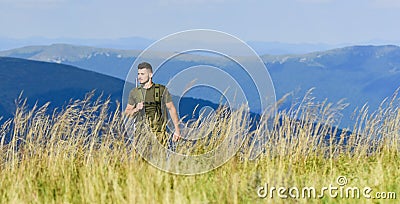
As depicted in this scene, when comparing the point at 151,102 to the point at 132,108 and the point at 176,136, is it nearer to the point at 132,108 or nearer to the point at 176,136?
the point at 132,108

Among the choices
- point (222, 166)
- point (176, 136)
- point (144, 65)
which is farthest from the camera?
point (176, 136)

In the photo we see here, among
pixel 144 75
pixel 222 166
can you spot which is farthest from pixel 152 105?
pixel 222 166

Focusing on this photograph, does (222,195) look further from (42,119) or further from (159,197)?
(42,119)

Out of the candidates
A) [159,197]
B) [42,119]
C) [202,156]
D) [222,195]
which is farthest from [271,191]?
[42,119]

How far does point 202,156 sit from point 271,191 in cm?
173

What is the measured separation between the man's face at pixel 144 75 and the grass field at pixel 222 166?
536 millimetres

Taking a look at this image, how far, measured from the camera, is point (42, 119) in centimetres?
845

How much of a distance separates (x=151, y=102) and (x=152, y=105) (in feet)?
A: 0.13

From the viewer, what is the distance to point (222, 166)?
7.06 meters

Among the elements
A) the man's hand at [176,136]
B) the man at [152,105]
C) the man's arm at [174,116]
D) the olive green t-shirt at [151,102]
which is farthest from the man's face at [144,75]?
the man's hand at [176,136]

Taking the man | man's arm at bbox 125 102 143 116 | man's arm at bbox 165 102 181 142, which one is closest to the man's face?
the man

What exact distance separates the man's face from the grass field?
536 millimetres

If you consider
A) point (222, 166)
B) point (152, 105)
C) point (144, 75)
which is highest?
point (144, 75)

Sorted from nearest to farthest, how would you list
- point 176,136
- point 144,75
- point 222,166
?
point 222,166, point 144,75, point 176,136
